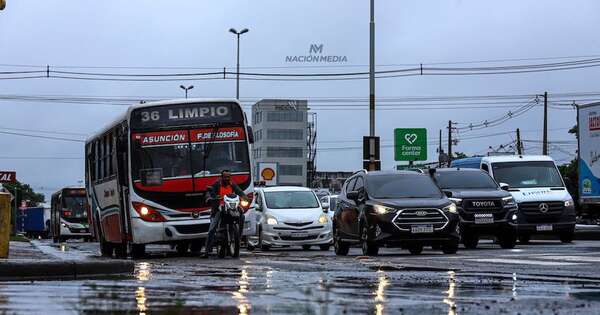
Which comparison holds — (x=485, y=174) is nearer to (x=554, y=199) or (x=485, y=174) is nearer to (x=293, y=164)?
(x=554, y=199)

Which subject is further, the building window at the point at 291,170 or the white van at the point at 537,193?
the building window at the point at 291,170

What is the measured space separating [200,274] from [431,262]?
14.3 feet

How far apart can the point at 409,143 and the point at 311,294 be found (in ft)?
118

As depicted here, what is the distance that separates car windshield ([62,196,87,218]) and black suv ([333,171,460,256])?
123ft

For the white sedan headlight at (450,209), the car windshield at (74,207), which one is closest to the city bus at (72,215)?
the car windshield at (74,207)

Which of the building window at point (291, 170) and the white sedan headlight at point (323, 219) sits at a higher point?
the building window at point (291, 170)

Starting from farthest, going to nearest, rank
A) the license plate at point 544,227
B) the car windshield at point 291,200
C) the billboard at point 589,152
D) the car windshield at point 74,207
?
the car windshield at point 74,207 < the billboard at point 589,152 < the car windshield at point 291,200 < the license plate at point 544,227

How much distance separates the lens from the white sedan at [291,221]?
26.5m

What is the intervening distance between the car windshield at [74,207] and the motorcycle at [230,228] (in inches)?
1470

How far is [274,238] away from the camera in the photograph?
86.9 ft

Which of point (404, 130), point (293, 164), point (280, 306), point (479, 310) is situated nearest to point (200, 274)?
point (280, 306)

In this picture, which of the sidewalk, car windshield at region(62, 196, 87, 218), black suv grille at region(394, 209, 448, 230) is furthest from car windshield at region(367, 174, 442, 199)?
car windshield at region(62, 196, 87, 218)

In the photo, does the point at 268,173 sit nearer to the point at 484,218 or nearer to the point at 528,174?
the point at 528,174

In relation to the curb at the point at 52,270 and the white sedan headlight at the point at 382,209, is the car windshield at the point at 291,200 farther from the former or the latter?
the curb at the point at 52,270
